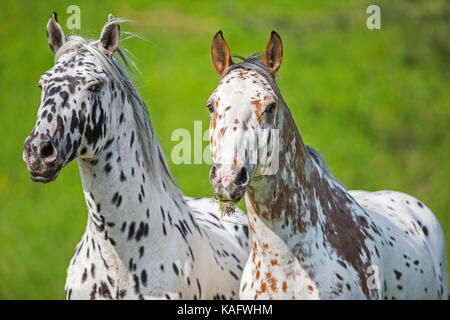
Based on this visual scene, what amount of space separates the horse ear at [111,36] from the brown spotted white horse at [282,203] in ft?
2.77

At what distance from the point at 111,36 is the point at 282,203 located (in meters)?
1.85

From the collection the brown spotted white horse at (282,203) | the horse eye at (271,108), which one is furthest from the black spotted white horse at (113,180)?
the horse eye at (271,108)

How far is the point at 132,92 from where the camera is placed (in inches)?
181

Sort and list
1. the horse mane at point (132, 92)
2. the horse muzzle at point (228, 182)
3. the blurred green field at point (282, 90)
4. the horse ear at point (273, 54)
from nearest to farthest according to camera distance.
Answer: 1. the horse muzzle at point (228, 182)
2. the horse ear at point (273, 54)
3. the horse mane at point (132, 92)
4. the blurred green field at point (282, 90)

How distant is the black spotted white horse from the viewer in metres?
4.04

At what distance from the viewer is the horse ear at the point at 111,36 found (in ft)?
14.8

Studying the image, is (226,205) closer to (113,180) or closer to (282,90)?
(113,180)

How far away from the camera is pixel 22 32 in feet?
46.8

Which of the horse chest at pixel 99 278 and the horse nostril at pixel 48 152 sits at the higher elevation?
the horse nostril at pixel 48 152

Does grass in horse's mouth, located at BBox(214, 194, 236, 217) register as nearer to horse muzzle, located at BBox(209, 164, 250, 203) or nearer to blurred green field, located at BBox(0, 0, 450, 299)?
horse muzzle, located at BBox(209, 164, 250, 203)

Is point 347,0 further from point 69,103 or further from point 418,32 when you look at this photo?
point 69,103

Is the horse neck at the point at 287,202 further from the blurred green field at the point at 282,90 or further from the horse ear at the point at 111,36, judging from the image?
the blurred green field at the point at 282,90

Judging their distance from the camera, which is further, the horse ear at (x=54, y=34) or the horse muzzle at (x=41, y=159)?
the horse ear at (x=54, y=34)

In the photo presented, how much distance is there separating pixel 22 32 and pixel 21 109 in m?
2.54
